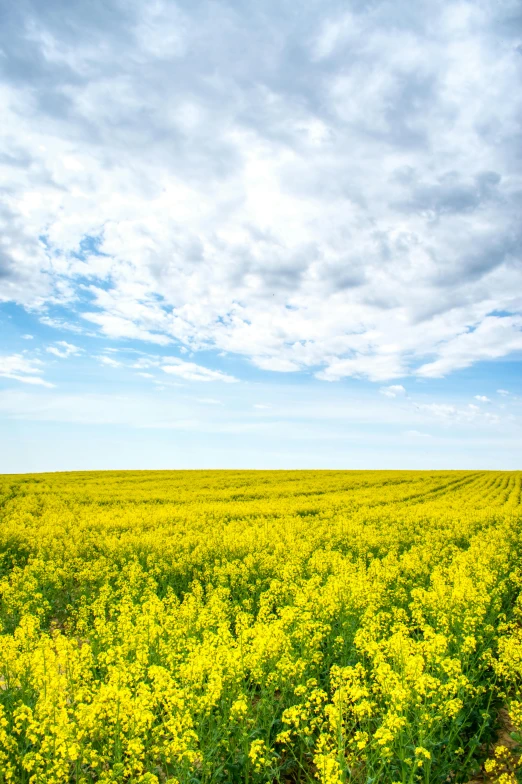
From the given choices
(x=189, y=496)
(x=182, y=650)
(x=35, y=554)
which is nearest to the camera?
(x=182, y=650)

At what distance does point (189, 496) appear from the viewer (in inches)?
1114

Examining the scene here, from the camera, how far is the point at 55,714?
4.78 m

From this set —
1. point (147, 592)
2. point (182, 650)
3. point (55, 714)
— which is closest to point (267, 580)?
point (147, 592)

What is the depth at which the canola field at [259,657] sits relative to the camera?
4.80 metres

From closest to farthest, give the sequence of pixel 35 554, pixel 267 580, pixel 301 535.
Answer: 1. pixel 267 580
2. pixel 35 554
3. pixel 301 535

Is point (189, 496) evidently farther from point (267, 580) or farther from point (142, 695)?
point (142, 695)

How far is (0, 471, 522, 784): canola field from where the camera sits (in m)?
4.80

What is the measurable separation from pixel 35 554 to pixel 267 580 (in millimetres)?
7439

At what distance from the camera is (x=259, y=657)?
591 cm

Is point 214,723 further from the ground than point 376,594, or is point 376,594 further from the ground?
point 376,594

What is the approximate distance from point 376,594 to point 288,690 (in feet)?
9.27

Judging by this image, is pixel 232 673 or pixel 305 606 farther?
pixel 305 606

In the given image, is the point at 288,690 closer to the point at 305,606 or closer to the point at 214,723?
the point at 214,723

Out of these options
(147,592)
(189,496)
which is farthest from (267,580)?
(189,496)
